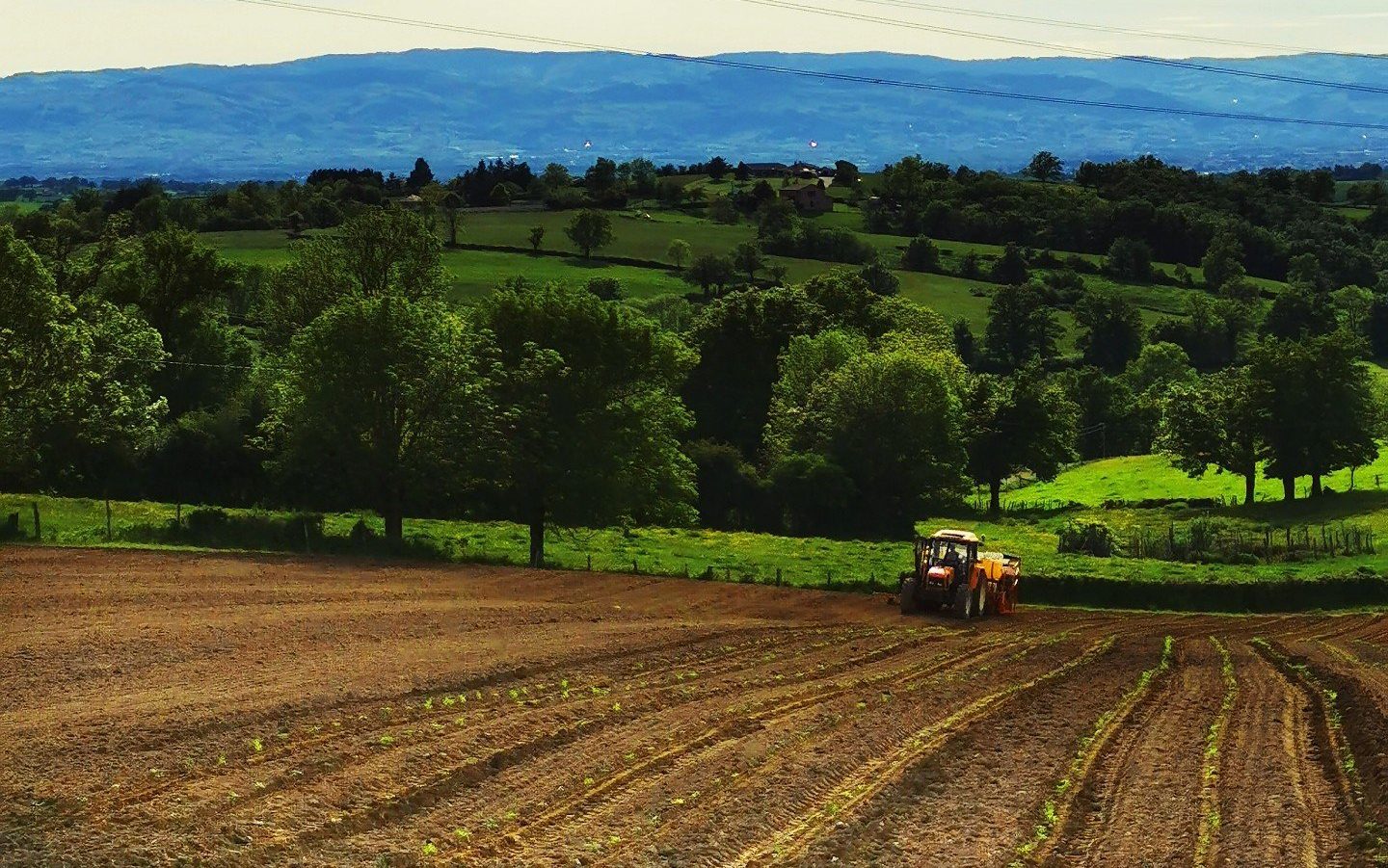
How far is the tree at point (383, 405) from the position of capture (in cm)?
5112

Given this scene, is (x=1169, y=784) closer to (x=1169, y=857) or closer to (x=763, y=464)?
(x=1169, y=857)

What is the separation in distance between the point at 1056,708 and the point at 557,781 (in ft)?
35.7

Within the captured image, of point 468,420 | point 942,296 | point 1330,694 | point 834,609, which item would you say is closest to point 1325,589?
point 834,609

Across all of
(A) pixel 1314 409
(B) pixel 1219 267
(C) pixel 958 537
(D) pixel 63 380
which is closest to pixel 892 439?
(A) pixel 1314 409

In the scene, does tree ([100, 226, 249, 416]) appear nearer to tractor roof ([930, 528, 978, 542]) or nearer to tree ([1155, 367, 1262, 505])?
tractor roof ([930, 528, 978, 542])

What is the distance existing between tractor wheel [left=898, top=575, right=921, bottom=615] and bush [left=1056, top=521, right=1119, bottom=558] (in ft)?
78.5

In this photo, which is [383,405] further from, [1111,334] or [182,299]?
[1111,334]

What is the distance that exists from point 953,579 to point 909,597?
1.43 metres

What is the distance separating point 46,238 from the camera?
83.6m

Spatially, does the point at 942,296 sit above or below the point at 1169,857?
above

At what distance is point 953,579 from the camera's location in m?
44.5

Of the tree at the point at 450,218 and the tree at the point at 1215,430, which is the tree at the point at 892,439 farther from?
the tree at the point at 450,218

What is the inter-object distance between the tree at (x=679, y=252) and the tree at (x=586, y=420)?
106 metres

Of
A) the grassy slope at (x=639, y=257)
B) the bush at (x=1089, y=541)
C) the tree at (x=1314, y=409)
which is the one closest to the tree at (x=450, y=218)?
the grassy slope at (x=639, y=257)
